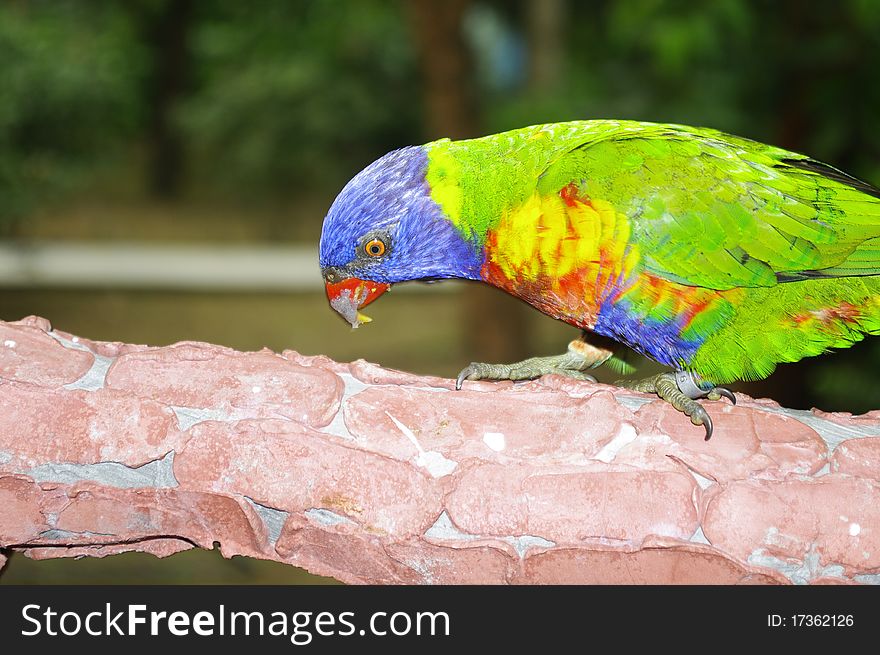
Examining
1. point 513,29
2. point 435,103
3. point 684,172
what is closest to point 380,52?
point 513,29

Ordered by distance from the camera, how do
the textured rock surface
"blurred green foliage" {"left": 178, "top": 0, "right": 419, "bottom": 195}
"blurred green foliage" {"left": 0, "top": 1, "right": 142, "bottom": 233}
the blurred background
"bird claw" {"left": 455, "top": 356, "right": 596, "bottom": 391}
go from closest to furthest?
1. the textured rock surface
2. "bird claw" {"left": 455, "top": 356, "right": 596, "bottom": 391}
3. the blurred background
4. "blurred green foliage" {"left": 0, "top": 1, "right": 142, "bottom": 233}
5. "blurred green foliage" {"left": 178, "top": 0, "right": 419, "bottom": 195}

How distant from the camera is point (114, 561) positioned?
3.84 m

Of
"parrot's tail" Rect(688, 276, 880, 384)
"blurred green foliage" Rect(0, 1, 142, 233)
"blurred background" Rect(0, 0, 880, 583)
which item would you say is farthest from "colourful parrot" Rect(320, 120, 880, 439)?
"blurred green foliage" Rect(0, 1, 142, 233)

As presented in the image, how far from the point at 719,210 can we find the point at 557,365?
1.56 feet

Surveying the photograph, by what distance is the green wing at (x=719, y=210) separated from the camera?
1464 mm

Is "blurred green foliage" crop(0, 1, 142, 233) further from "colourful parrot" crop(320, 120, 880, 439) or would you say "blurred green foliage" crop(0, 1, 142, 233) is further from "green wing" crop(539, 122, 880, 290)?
"green wing" crop(539, 122, 880, 290)

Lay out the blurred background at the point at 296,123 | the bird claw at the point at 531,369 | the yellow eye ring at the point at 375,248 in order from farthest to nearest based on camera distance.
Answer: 1. the blurred background at the point at 296,123
2. the bird claw at the point at 531,369
3. the yellow eye ring at the point at 375,248

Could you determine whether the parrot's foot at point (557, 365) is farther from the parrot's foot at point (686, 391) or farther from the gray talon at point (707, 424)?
the gray talon at point (707, 424)

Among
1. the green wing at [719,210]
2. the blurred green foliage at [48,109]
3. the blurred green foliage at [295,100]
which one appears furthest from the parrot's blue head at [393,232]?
the blurred green foliage at [295,100]

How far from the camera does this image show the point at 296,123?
9398mm

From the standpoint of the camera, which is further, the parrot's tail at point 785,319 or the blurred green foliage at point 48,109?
the blurred green foliage at point 48,109

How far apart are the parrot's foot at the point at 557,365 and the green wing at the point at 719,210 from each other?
1.21 feet

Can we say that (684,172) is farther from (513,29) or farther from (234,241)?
(234,241)

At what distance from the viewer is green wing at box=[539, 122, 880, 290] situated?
146 cm
